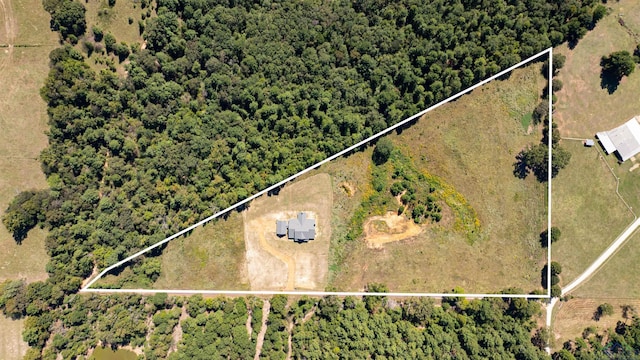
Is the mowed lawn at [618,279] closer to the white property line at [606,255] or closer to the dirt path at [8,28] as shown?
the white property line at [606,255]

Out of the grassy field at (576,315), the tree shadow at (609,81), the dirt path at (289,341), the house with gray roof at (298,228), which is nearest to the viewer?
the dirt path at (289,341)

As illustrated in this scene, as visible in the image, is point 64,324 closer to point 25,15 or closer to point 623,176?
point 25,15

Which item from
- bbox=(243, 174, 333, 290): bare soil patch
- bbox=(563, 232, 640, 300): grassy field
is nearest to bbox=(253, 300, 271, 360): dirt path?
bbox=(243, 174, 333, 290): bare soil patch

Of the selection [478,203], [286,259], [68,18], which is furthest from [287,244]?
[68,18]

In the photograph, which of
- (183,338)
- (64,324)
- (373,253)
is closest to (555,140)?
(373,253)

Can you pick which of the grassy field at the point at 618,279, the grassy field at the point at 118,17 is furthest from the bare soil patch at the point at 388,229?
the grassy field at the point at 118,17

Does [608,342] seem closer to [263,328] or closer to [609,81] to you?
[609,81]

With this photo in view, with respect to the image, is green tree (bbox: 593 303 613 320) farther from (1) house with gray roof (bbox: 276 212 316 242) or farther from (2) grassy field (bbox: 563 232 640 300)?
(1) house with gray roof (bbox: 276 212 316 242)
